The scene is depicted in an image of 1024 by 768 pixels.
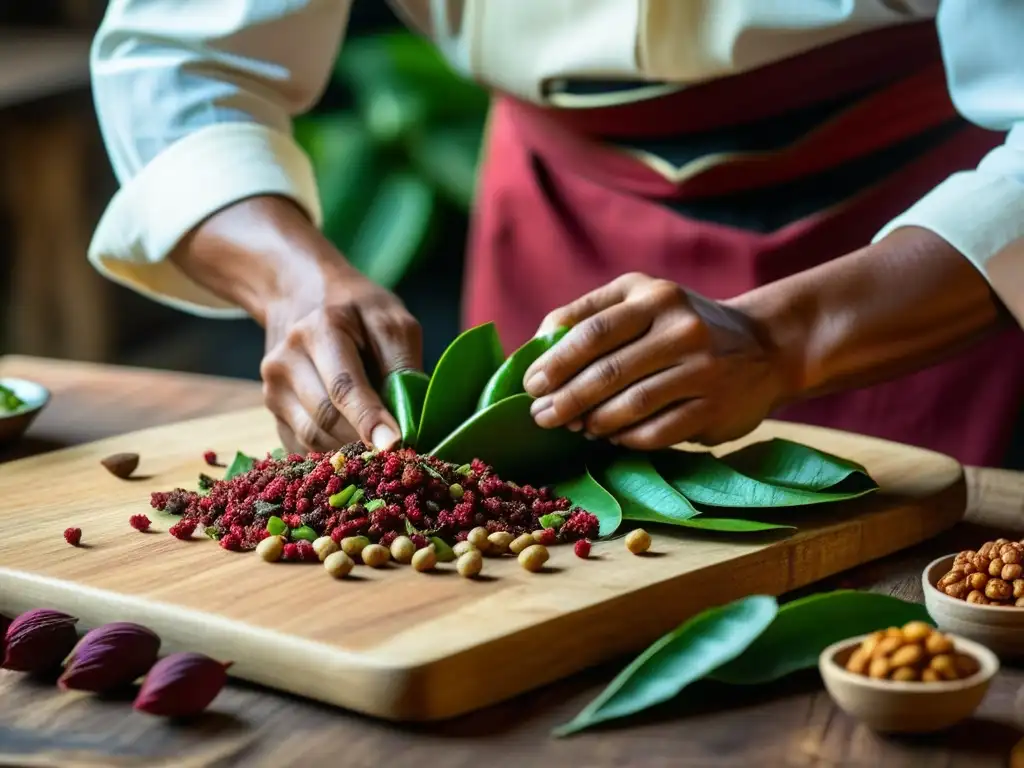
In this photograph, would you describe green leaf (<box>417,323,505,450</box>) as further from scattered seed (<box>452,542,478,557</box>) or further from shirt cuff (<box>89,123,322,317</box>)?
shirt cuff (<box>89,123,322,317</box>)

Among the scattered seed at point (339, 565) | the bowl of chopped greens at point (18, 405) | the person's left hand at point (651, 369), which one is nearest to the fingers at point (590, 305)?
the person's left hand at point (651, 369)

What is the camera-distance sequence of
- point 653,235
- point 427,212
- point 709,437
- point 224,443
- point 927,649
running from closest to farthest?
point 927,649 → point 709,437 → point 224,443 → point 653,235 → point 427,212

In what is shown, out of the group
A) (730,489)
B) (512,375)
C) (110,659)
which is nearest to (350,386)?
(512,375)

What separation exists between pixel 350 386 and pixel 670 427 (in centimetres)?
31

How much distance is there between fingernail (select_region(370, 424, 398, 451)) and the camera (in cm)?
135

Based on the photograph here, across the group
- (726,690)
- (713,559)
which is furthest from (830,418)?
(726,690)

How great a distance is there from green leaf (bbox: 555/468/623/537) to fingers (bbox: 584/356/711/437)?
0.06 meters

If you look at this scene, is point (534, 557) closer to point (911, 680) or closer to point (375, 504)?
point (375, 504)

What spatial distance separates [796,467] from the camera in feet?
4.45

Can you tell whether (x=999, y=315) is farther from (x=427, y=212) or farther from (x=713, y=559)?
(x=427, y=212)

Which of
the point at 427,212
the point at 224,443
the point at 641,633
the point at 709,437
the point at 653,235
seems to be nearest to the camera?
the point at 641,633

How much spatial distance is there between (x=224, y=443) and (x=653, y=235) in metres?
0.57

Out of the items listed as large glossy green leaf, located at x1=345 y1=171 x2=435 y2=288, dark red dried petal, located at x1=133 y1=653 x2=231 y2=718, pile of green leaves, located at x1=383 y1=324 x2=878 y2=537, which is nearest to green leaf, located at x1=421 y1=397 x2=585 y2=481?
pile of green leaves, located at x1=383 y1=324 x2=878 y2=537

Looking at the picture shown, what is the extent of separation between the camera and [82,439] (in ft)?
5.65
